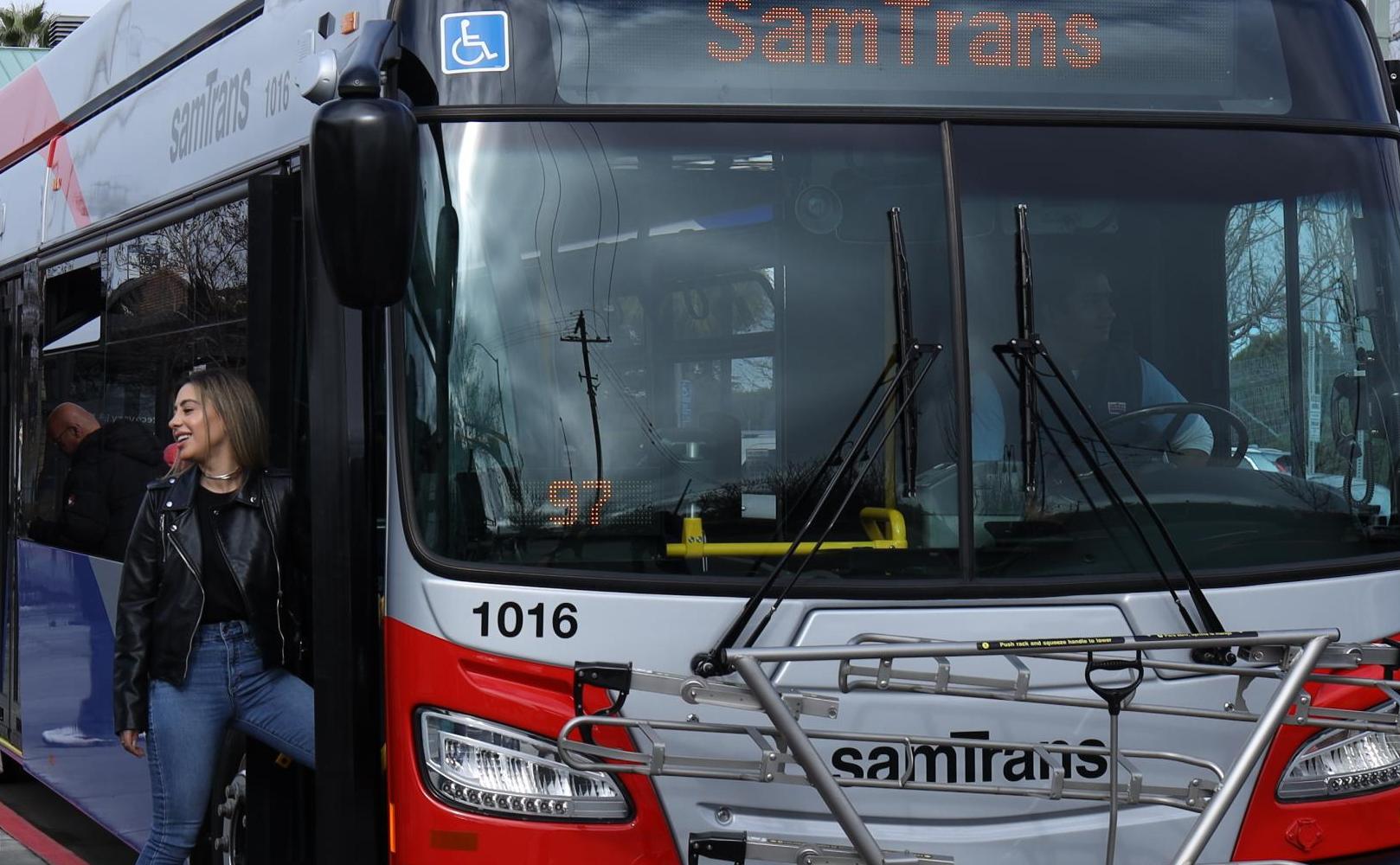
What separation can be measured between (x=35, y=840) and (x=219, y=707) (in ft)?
11.5

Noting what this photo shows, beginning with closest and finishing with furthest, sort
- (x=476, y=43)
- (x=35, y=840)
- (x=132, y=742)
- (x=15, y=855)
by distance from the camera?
1. (x=476, y=43)
2. (x=132, y=742)
3. (x=15, y=855)
4. (x=35, y=840)

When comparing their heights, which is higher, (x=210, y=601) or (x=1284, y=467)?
(x=1284, y=467)

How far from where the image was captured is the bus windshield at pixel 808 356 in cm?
388

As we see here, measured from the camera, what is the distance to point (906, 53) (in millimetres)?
4055

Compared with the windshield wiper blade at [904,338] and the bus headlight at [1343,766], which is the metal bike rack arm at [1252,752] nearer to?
the bus headlight at [1343,766]

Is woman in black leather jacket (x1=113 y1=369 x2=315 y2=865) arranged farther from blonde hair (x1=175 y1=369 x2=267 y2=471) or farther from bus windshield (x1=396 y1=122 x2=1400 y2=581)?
bus windshield (x1=396 y1=122 x2=1400 y2=581)

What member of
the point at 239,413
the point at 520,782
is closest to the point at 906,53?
the point at 520,782

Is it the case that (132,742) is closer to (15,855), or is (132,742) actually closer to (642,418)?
(642,418)

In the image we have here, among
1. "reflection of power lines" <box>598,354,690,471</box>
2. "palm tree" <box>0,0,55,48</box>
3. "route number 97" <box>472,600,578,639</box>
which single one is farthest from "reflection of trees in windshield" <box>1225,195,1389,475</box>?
"palm tree" <box>0,0,55,48</box>

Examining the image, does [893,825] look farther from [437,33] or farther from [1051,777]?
[437,33]

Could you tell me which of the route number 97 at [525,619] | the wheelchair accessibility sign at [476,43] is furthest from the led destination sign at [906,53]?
the route number 97 at [525,619]

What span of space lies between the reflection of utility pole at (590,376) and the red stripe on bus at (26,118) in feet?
13.6

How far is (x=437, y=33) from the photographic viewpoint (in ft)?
13.2

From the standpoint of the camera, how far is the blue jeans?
4797 mm
